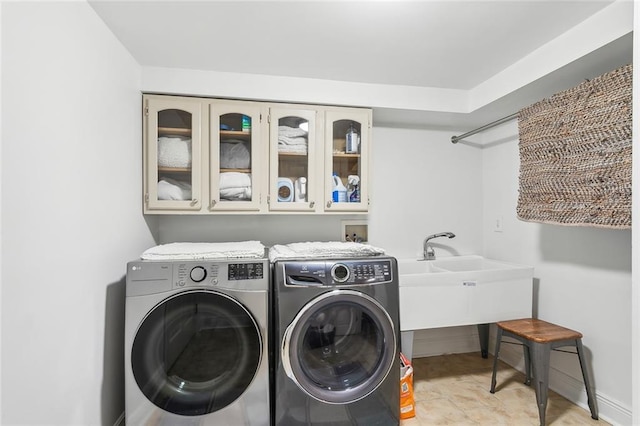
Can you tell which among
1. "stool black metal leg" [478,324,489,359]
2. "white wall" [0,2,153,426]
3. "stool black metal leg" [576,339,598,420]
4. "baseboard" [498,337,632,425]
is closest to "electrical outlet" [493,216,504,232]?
"stool black metal leg" [478,324,489,359]

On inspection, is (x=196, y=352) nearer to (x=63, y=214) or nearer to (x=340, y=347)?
(x=340, y=347)

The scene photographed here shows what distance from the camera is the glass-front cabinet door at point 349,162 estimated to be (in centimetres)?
233

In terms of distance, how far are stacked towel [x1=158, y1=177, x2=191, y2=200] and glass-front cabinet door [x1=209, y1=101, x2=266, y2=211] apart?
0.53 feet

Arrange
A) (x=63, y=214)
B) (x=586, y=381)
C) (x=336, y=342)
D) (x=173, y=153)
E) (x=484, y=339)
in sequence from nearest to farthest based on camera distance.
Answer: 1. (x=63, y=214)
2. (x=336, y=342)
3. (x=586, y=381)
4. (x=173, y=153)
5. (x=484, y=339)

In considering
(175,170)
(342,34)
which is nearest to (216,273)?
(175,170)

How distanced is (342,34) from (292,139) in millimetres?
770

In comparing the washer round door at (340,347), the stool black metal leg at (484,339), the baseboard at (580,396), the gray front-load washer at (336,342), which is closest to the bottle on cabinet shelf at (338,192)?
the gray front-load washer at (336,342)

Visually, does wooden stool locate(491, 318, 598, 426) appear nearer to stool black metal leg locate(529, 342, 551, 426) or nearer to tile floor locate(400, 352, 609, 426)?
stool black metal leg locate(529, 342, 551, 426)

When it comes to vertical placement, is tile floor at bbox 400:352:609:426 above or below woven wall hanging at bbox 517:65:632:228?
below

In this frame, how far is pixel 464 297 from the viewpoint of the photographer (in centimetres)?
216

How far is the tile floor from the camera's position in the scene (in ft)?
6.18

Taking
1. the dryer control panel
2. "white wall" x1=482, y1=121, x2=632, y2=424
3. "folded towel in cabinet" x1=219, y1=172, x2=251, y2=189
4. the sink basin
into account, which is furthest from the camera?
the sink basin

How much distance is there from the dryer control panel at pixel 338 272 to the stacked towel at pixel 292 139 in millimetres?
898

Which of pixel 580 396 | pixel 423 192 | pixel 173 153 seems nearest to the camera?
pixel 580 396
